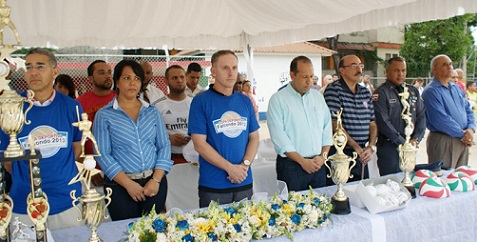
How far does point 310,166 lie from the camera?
8.84 feet

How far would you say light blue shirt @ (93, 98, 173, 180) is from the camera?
7.30 feet

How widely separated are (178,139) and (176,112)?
277 mm

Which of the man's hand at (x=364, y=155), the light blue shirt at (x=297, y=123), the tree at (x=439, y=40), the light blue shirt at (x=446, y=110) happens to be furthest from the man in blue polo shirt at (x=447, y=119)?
the tree at (x=439, y=40)

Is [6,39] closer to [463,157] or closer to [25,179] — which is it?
[25,179]

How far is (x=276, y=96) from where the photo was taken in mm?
2834

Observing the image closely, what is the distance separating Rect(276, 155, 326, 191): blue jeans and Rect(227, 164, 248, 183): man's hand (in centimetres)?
48

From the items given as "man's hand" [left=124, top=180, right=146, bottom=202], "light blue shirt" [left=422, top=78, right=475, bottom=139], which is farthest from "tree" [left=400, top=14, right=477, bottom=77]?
"man's hand" [left=124, top=180, right=146, bottom=202]

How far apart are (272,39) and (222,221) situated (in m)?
3.92

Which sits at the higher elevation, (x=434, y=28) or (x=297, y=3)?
(x=434, y=28)

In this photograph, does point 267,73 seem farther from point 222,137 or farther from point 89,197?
point 89,197

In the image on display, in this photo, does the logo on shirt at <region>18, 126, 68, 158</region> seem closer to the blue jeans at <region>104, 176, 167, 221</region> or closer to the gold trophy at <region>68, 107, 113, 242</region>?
the blue jeans at <region>104, 176, 167, 221</region>

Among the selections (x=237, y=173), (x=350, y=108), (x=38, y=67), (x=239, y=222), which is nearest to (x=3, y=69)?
(x=38, y=67)

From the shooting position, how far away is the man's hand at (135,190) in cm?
220

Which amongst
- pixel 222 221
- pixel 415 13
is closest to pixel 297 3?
pixel 415 13
